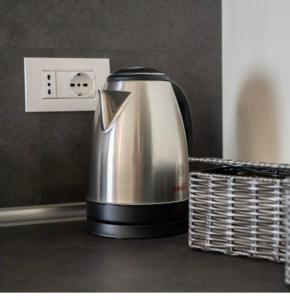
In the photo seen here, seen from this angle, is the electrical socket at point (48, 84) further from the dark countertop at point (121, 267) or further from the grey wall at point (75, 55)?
the dark countertop at point (121, 267)

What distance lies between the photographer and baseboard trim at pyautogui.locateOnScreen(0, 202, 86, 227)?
1.01 meters

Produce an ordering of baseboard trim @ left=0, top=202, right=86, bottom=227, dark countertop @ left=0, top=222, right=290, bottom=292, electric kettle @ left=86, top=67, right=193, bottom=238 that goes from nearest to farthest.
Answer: dark countertop @ left=0, top=222, right=290, bottom=292
electric kettle @ left=86, top=67, right=193, bottom=238
baseboard trim @ left=0, top=202, right=86, bottom=227

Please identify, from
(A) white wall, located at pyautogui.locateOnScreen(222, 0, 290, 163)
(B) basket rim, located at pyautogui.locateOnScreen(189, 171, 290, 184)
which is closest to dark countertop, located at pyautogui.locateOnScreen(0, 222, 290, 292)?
(B) basket rim, located at pyautogui.locateOnScreen(189, 171, 290, 184)

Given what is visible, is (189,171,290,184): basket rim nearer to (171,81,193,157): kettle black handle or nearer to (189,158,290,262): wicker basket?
(189,158,290,262): wicker basket

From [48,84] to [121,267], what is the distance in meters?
0.44

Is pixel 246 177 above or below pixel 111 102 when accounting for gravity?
below

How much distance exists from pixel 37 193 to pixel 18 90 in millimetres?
203

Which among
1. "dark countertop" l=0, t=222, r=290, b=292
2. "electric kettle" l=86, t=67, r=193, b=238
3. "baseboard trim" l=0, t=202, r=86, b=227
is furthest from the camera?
"baseboard trim" l=0, t=202, r=86, b=227

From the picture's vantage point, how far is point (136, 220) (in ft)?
2.83

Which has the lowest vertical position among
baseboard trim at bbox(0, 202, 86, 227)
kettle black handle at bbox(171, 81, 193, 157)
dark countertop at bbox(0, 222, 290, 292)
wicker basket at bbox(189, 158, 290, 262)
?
dark countertop at bbox(0, 222, 290, 292)

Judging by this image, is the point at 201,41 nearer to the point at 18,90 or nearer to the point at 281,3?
the point at 281,3

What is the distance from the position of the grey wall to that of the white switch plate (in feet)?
0.04

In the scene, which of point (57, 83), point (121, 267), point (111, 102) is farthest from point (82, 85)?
point (121, 267)

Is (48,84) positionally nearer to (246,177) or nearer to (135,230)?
(135,230)
